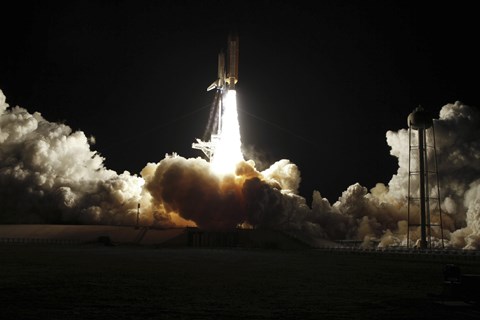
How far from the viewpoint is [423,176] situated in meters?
66.1

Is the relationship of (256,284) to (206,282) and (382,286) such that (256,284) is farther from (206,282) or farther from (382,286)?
(382,286)

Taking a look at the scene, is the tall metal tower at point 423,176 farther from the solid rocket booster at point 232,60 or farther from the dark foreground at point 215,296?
the dark foreground at point 215,296

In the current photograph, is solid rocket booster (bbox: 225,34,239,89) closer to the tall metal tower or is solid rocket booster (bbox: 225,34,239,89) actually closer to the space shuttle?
the space shuttle

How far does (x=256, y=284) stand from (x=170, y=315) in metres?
9.78

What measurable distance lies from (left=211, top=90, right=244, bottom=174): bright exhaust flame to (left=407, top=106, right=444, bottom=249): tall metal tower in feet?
78.3

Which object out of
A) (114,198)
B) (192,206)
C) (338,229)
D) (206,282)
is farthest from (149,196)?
(206,282)

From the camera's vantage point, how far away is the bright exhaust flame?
81.8 metres

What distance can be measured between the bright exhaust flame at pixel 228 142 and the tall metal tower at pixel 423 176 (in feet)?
78.3

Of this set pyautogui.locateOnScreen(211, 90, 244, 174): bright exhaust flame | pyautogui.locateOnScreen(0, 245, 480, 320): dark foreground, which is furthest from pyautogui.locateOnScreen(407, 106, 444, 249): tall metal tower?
pyautogui.locateOnScreen(0, 245, 480, 320): dark foreground

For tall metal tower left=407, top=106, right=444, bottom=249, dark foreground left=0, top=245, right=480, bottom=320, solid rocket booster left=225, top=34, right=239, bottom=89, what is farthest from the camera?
solid rocket booster left=225, top=34, right=239, bottom=89

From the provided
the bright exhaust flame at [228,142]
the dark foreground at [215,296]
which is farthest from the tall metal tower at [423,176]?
the dark foreground at [215,296]

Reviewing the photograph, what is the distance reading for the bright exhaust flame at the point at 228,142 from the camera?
81.8 metres

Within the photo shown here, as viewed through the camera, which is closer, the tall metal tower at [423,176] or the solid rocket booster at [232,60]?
the tall metal tower at [423,176]

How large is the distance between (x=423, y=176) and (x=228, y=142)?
97.3 ft
